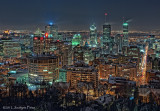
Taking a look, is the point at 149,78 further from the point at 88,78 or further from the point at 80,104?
the point at 80,104

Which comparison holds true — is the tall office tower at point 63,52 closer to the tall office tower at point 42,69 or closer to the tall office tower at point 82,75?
the tall office tower at point 42,69

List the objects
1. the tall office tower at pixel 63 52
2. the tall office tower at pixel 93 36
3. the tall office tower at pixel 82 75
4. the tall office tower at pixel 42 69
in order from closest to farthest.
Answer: the tall office tower at pixel 82 75 → the tall office tower at pixel 42 69 → the tall office tower at pixel 63 52 → the tall office tower at pixel 93 36

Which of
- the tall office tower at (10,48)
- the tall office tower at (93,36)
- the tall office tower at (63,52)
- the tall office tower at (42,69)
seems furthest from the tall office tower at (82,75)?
the tall office tower at (93,36)

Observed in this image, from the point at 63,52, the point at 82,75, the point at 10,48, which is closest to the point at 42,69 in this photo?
the point at 82,75

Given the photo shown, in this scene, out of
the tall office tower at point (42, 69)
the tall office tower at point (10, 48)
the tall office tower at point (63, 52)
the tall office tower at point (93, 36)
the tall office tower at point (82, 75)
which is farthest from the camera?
the tall office tower at point (93, 36)

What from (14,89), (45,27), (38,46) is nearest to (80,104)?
(14,89)

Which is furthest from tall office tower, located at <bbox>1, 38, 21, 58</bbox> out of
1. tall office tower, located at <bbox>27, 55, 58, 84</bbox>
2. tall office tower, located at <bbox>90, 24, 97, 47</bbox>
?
tall office tower, located at <bbox>90, 24, 97, 47</bbox>

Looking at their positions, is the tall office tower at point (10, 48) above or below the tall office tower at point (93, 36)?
below

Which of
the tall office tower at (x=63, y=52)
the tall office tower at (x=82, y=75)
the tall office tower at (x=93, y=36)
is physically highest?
the tall office tower at (x=93, y=36)
